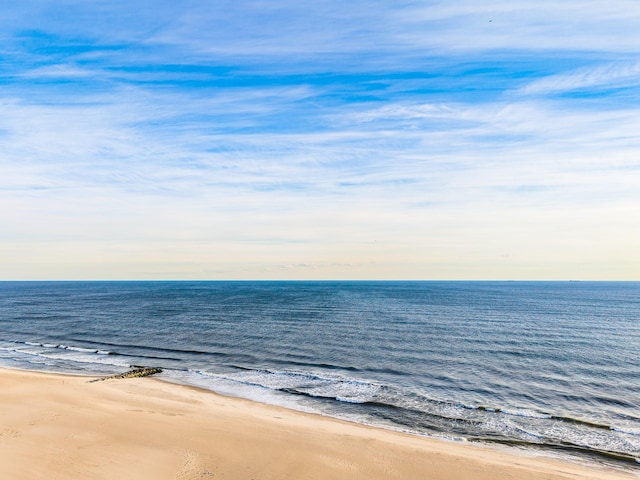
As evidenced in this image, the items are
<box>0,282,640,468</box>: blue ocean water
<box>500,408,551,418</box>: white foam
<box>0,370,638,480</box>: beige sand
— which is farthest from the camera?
<box>500,408,551,418</box>: white foam

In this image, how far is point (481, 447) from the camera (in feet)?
70.3

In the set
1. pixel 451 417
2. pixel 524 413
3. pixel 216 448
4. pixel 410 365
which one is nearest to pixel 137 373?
pixel 216 448

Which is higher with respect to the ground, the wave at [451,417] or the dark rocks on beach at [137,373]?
the wave at [451,417]

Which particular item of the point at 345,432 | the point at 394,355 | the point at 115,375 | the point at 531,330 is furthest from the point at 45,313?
the point at 531,330

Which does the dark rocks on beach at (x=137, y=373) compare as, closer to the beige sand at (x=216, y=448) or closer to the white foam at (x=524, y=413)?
the beige sand at (x=216, y=448)

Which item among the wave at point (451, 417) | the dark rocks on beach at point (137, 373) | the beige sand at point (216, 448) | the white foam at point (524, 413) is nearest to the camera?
the beige sand at point (216, 448)

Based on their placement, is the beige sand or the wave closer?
the beige sand

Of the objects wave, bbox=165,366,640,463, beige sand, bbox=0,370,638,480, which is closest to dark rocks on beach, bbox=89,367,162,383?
wave, bbox=165,366,640,463

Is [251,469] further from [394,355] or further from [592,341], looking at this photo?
[592,341]

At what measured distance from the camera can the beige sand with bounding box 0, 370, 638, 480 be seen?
1742cm

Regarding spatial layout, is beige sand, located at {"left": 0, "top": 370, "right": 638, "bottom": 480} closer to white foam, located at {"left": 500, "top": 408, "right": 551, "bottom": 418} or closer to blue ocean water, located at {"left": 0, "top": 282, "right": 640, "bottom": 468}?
blue ocean water, located at {"left": 0, "top": 282, "right": 640, "bottom": 468}

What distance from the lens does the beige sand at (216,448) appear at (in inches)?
686

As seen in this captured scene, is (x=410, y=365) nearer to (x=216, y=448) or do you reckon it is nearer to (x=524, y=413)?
(x=524, y=413)

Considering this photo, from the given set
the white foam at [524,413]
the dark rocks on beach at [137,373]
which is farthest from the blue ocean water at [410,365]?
the dark rocks on beach at [137,373]
